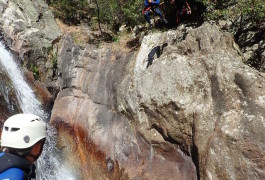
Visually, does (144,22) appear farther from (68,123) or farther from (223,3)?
(68,123)

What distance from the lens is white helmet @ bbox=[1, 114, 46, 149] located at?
266 cm

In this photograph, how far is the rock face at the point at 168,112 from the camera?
18.8 ft

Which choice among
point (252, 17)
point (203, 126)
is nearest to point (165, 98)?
point (203, 126)

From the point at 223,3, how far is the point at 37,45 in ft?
25.8

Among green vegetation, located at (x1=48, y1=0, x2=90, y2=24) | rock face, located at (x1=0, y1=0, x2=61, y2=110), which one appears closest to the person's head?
rock face, located at (x1=0, y1=0, x2=61, y2=110)

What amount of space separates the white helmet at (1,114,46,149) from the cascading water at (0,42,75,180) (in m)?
7.16

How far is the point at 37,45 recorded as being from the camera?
40.4ft

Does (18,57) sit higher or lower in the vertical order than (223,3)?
lower

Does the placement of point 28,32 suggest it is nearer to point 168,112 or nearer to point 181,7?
point 181,7

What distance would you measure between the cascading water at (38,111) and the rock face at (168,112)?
48cm

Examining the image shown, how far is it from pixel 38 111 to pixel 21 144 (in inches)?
371

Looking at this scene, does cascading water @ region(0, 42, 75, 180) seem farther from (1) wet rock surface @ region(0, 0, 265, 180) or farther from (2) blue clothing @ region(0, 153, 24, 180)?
(2) blue clothing @ region(0, 153, 24, 180)

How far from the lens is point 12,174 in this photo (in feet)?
7.89

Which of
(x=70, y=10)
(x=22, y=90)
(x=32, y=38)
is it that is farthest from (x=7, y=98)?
(x=70, y=10)
